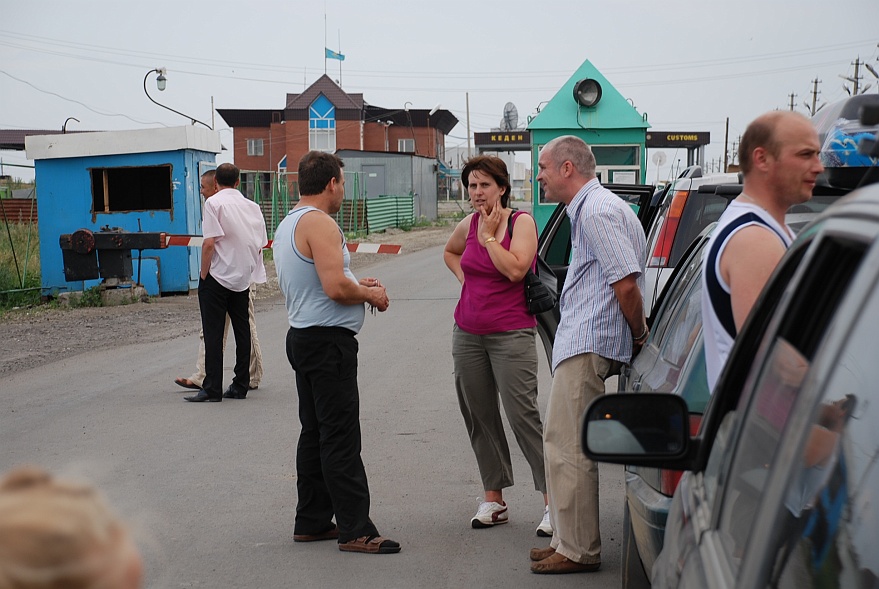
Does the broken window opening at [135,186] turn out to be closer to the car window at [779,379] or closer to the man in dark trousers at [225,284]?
the man in dark trousers at [225,284]

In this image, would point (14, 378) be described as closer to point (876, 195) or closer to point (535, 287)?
point (535, 287)

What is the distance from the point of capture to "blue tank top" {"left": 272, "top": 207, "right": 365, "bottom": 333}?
5.37 m

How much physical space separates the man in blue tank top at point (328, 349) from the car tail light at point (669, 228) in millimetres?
3725

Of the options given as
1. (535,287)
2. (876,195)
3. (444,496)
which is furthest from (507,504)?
(876,195)

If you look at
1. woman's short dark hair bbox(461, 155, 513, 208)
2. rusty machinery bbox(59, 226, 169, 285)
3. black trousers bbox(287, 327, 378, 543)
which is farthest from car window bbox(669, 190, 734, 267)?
rusty machinery bbox(59, 226, 169, 285)

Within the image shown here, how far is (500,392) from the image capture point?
18.7 feet

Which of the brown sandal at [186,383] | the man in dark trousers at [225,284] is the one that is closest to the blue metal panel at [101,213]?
the brown sandal at [186,383]

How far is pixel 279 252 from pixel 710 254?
2.83 meters

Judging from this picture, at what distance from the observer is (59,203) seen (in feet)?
58.3

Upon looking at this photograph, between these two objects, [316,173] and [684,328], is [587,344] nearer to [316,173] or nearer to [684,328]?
[684,328]

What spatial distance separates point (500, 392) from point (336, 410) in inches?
37.0

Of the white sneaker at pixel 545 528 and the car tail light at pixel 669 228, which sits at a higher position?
the car tail light at pixel 669 228

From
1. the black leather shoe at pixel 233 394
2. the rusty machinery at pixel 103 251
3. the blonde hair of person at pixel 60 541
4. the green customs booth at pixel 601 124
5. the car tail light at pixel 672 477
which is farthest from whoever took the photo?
the green customs booth at pixel 601 124

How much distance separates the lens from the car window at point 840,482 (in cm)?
148
